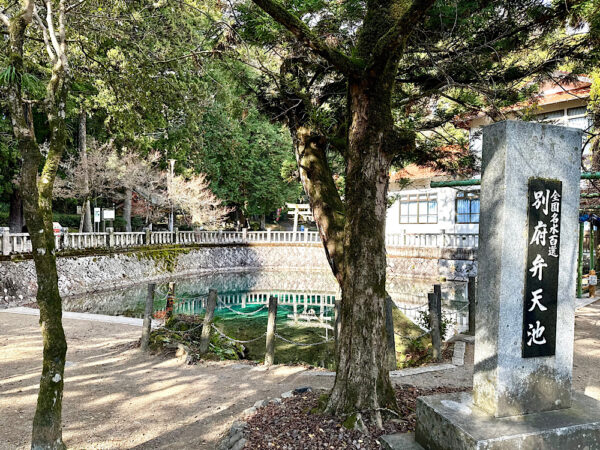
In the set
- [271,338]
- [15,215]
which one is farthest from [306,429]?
[15,215]

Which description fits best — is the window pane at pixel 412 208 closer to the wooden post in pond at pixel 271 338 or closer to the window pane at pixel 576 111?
the window pane at pixel 576 111

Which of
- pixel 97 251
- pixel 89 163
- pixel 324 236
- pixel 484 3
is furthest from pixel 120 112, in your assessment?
pixel 89 163

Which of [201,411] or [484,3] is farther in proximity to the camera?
[484,3]

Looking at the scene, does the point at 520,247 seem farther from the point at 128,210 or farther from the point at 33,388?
the point at 128,210

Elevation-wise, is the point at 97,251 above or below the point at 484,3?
below

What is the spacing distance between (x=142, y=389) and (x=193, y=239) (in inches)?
706

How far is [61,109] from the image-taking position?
148 inches

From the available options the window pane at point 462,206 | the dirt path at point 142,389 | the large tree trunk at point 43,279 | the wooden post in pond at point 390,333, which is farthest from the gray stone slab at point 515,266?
the window pane at point 462,206

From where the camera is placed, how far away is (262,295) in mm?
17406

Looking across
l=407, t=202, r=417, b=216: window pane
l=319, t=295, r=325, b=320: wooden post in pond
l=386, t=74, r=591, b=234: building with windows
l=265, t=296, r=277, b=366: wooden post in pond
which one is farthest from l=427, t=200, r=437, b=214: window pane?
l=265, t=296, r=277, b=366: wooden post in pond

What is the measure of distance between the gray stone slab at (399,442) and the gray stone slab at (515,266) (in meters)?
0.63

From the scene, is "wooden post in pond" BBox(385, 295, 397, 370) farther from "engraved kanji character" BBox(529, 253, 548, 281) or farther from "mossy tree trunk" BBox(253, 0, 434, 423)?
"engraved kanji character" BBox(529, 253, 548, 281)

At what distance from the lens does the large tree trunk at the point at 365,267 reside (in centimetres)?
392

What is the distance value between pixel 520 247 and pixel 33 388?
6080mm
